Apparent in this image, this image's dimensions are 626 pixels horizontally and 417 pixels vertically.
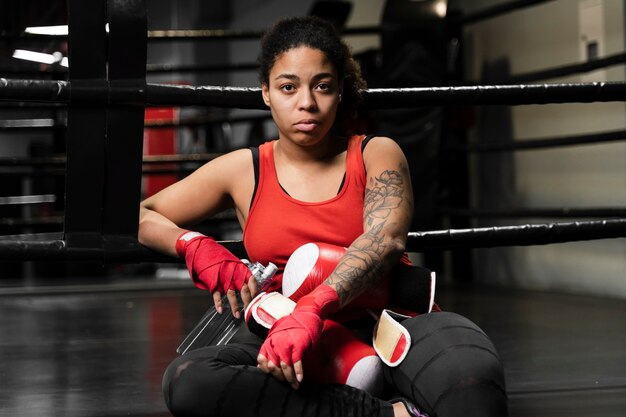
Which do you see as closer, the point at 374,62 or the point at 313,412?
the point at 313,412

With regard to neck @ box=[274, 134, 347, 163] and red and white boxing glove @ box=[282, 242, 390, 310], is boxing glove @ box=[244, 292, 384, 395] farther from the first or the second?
neck @ box=[274, 134, 347, 163]

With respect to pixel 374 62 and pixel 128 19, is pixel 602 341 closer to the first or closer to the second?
pixel 128 19

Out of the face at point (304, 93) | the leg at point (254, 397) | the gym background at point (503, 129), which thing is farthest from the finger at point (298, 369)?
the gym background at point (503, 129)

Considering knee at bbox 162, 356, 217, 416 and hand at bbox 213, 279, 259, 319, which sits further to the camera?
hand at bbox 213, 279, 259, 319

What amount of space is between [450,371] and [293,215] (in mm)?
409

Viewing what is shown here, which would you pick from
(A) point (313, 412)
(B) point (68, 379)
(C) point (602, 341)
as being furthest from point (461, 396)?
(C) point (602, 341)

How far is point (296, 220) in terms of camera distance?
1.63m

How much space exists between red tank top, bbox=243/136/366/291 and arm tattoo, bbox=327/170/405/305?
32 millimetres

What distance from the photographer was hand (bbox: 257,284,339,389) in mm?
1322

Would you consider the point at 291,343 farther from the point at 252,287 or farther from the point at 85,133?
the point at 85,133

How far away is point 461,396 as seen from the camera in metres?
1.35

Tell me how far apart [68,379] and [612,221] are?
1.25 m

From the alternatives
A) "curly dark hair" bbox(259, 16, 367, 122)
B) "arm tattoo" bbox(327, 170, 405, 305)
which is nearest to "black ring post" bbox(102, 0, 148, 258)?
"curly dark hair" bbox(259, 16, 367, 122)

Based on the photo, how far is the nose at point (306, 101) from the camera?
5.19 feet
